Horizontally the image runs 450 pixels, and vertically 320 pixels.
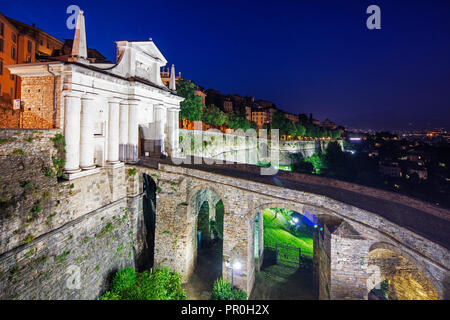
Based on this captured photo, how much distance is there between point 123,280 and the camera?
1166 centimetres

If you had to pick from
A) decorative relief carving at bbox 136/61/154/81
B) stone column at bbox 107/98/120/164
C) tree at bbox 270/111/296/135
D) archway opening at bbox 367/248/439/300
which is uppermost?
tree at bbox 270/111/296/135

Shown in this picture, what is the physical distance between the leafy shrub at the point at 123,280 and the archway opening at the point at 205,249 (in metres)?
3.16

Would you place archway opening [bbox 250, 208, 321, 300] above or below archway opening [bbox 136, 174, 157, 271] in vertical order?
below

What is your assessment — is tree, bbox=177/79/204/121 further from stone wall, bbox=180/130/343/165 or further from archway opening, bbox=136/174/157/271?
archway opening, bbox=136/174/157/271

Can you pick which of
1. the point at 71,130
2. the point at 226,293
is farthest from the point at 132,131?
the point at 226,293

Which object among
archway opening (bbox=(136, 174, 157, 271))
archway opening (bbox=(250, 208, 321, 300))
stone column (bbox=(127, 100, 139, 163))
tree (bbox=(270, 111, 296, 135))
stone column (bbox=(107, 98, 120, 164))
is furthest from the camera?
tree (bbox=(270, 111, 296, 135))

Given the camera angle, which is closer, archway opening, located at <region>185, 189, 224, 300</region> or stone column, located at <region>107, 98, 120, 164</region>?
archway opening, located at <region>185, 189, 224, 300</region>

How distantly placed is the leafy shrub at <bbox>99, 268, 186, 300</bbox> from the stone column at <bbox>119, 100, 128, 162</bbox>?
7.12 metres

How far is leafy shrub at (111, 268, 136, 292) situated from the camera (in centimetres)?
1146

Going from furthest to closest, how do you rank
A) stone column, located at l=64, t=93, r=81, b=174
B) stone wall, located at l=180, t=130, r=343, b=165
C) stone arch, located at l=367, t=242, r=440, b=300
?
stone wall, located at l=180, t=130, r=343, b=165 → stone column, located at l=64, t=93, r=81, b=174 → stone arch, located at l=367, t=242, r=440, b=300

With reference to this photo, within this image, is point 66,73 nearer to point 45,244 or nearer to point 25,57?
point 45,244

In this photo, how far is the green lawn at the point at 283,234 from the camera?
20281 mm

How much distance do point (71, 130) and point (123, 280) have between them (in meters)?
8.09

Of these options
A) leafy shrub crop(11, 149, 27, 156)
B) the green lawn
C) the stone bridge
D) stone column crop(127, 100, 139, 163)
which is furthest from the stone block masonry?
the green lawn
